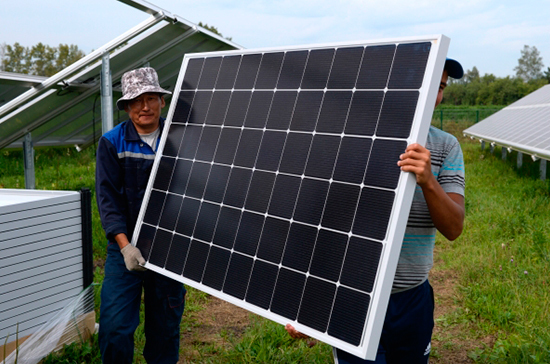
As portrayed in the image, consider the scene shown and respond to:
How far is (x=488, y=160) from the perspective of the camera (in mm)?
15992

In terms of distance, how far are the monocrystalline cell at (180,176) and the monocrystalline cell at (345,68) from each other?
1.17m

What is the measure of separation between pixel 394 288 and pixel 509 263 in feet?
13.2

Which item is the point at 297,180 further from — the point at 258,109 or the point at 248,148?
the point at 258,109

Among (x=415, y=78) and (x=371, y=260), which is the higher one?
(x=415, y=78)

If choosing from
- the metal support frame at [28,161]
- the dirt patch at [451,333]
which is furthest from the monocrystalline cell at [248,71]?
the metal support frame at [28,161]

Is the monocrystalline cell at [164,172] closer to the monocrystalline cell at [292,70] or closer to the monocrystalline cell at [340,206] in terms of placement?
the monocrystalline cell at [292,70]

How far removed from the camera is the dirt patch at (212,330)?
4.53 m

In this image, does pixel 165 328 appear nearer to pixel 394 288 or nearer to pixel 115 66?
pixel 394 288

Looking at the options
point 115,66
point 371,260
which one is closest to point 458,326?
point 371,260

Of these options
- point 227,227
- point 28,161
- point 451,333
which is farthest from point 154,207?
point 28,161

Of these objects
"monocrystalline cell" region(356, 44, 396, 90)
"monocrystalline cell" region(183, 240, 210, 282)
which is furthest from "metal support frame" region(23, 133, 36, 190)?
"monocrystalline cell" region(356, 44, 396, 90)

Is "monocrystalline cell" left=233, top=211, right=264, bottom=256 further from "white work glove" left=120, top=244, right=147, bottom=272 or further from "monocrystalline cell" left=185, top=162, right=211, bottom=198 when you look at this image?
"white work glove" left=120, top=244, right=147, bottom=272

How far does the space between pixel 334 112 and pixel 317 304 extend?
101 centimetres

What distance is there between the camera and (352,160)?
245cm
